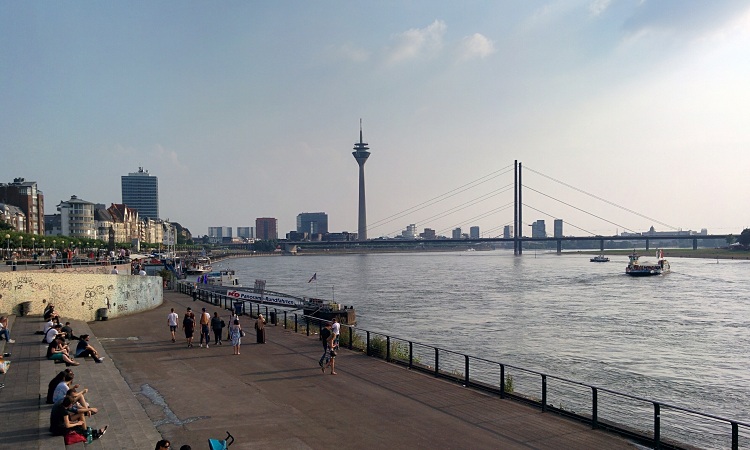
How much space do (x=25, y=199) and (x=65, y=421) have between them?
349ft

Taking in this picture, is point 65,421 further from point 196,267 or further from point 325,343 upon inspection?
point 196,267

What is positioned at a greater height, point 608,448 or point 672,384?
point 608,448

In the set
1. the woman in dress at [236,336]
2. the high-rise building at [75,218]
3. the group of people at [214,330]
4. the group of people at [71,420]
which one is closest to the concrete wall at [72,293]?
the group of people at [214,330]

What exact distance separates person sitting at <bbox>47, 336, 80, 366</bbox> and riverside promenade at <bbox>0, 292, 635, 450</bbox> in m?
0.20

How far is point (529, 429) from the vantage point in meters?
11.4

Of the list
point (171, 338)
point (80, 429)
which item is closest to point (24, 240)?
point (171, 338)

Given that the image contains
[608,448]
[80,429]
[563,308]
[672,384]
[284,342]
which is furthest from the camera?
[563,308]

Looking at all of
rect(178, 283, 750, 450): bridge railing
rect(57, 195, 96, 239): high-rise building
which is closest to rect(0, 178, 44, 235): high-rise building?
rect(57, 195, 96, 239): high-rise building

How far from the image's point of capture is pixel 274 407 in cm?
1259

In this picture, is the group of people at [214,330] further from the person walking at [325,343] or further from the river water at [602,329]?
the river water at [602,329]

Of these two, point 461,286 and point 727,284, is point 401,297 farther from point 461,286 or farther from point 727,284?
point 727,284

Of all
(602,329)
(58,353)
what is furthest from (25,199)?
(58,353)

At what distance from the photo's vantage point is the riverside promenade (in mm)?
10492

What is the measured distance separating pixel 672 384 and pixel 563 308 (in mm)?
24922
